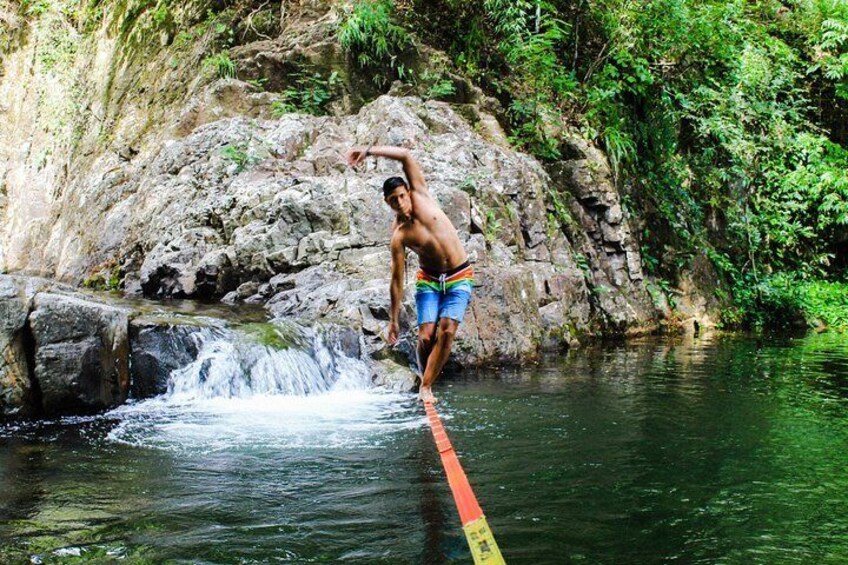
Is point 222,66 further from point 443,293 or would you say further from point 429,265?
point 443,293

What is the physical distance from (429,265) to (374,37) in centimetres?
970

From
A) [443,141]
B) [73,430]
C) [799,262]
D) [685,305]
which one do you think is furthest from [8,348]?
[799,262]

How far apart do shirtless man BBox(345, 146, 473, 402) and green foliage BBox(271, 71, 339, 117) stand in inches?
349

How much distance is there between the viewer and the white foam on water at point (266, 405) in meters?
5.96

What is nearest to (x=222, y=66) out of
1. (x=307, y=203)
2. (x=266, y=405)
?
(x=307, y=203)

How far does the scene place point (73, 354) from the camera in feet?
22.4

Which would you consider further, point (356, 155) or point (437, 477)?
point (356, 155)

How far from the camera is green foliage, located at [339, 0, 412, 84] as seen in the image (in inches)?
547

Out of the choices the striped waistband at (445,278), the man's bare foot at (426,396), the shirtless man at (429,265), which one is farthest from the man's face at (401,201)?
the man's bare foot at (426,396)

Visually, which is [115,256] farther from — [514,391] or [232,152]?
[514,391]

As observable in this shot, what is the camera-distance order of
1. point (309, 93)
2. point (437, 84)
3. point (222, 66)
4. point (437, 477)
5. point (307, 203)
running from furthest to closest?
point (222, 66)
point (437, 84)
point (309, 93)
point (307, 203)
point (437, 477)

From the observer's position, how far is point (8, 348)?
258 inches

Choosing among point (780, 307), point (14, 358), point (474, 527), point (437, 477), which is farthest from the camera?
point (780, 307)

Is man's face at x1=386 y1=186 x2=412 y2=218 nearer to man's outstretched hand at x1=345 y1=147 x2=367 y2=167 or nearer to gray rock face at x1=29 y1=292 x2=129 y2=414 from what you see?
man's outstretched hand at x1=345 y1=147 x2=367 y2=167
